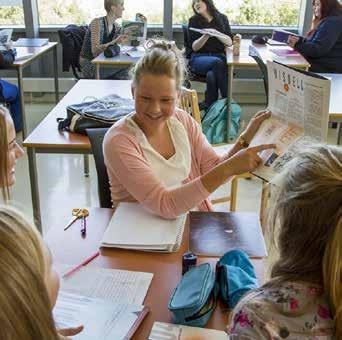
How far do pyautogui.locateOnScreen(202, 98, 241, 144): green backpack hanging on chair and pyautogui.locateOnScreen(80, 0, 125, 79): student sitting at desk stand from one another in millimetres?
1099

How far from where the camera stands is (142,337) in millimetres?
1050

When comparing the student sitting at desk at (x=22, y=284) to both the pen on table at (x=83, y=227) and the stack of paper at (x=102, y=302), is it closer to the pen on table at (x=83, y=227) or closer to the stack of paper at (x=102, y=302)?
the stack of paper at (x=102, y=302)

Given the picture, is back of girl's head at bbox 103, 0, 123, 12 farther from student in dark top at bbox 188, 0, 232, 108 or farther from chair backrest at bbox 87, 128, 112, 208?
chair backrest at bbox 87, 128, 112, 208

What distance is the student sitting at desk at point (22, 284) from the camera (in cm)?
59

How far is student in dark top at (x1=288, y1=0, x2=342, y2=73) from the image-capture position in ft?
13.7

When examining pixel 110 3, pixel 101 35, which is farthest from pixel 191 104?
pixel 110 3

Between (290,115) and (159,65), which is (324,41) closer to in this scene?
(159,65)

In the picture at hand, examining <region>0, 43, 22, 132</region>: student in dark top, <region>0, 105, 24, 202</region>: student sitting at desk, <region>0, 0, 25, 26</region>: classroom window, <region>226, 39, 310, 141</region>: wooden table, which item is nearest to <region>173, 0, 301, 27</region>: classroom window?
<region>226, 39, 310, 141</region>: wooden table

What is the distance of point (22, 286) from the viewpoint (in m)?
0.61

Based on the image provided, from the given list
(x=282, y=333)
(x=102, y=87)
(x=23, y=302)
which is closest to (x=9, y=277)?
(x=23, y=302)

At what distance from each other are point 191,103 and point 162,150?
87 cm

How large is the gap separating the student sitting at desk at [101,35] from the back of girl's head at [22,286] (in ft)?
13.1

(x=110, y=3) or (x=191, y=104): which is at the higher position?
(x=110, y=3)

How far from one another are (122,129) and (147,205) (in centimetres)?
29
